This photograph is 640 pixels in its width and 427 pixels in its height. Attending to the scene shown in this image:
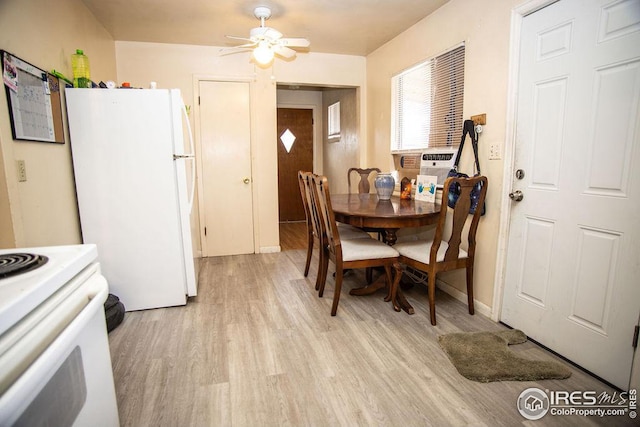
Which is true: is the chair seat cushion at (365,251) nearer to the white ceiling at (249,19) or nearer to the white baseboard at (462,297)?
the white baseboard at (462,297)

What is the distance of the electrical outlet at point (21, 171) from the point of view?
1.83 m

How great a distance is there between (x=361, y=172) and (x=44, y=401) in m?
3.42

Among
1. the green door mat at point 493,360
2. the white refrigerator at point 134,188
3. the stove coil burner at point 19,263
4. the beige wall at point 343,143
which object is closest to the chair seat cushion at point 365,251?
the green door mat at point 493,360

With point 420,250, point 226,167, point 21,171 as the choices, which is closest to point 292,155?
point 226,167

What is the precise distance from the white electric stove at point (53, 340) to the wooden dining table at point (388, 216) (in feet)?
5.52

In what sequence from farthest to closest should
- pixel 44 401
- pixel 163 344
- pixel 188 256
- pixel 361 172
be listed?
1. pixel 361 172
2. pixel 188 256
3. pixel 163 344
4. pixel 44 401

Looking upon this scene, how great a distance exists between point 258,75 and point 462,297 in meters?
3.16

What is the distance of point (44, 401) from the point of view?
727 millimetres

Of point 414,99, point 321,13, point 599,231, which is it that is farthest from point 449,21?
point 599,231

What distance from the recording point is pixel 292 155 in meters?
6.25

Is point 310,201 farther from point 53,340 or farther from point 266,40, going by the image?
point 53,340

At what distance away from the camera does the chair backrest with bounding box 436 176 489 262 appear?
2199 millimetres

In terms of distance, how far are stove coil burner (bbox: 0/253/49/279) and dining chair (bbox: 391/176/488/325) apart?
6.49 ft

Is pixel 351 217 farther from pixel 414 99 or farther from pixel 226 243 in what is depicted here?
pixel 226 243
